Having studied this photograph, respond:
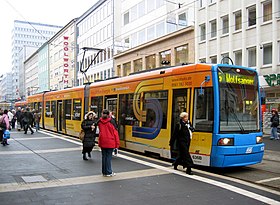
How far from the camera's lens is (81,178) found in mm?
8422

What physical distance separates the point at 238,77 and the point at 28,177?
5925 millimetres

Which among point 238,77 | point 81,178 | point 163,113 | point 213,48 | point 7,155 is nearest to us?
point 81,178

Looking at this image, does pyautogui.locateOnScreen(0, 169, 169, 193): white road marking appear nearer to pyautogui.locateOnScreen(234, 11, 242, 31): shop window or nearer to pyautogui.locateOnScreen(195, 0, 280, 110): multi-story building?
pyautogui.locateOnScreen(195, 0, 280, 110): multi-story building

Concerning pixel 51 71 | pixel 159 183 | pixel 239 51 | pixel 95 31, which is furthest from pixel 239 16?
pixel 51 71

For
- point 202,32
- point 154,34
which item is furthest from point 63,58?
point 202,32

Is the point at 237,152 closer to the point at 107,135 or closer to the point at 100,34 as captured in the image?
the point at 107,135

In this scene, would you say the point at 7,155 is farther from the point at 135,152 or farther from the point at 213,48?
the point at 213,48

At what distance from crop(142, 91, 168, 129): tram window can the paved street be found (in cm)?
126

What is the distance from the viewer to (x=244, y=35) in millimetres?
26906

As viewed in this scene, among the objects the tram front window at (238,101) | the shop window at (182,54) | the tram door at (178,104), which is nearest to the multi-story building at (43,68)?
the shop window at (182,54)

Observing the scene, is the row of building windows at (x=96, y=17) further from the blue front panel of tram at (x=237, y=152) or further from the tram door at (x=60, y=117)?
the blue front panel of tram at (x=237, y=152)

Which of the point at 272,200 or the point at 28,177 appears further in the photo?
the point at 28,177

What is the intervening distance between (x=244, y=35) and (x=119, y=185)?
21.9 metres

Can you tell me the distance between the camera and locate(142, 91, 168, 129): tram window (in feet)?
36.8
